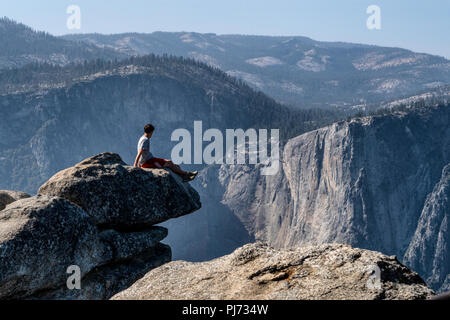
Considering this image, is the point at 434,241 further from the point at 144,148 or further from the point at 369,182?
the point at 144,148

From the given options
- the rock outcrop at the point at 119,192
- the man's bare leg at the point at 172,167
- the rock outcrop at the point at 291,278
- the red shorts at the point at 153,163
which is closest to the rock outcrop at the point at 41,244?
the rock outcrop at the point at 119,192

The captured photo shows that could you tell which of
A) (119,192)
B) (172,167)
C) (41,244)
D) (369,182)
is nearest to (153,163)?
(172,167)

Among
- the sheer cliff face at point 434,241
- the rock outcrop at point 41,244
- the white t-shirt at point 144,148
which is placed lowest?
the sheer cliff face at point 434,241

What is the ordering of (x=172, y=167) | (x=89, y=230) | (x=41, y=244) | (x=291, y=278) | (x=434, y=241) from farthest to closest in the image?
1. (x=434, y=241)
2. (x=172, y=167)
3. (x=89, y=230)
4. (x=41, y=244)
5. (x=291, y=278)

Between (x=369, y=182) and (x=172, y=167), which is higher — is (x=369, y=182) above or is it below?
below

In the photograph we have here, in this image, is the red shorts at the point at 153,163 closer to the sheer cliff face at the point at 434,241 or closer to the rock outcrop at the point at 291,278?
the rock outcrop at the point at 291,278

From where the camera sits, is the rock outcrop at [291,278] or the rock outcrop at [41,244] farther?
the rock outcrop at [41,244]
